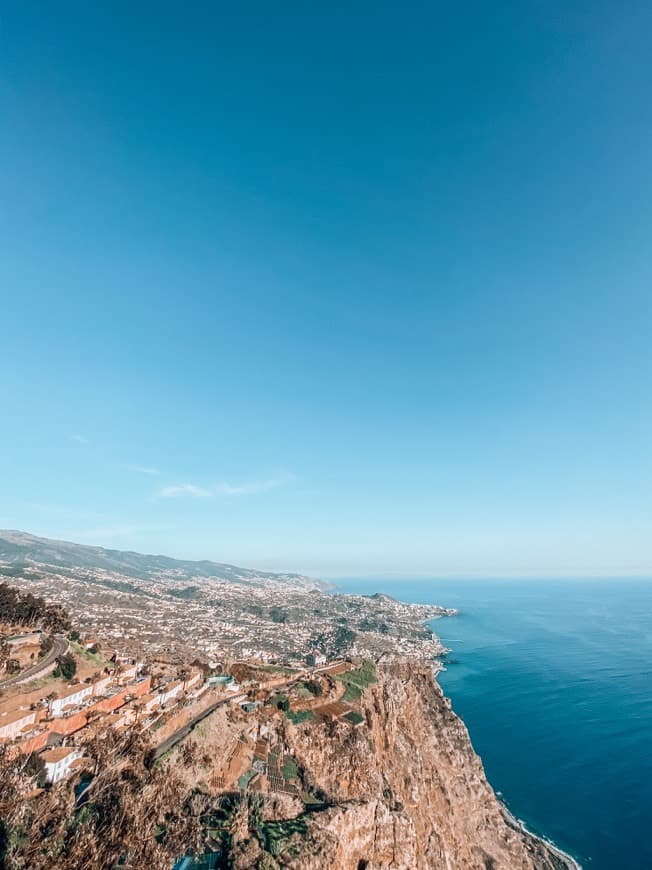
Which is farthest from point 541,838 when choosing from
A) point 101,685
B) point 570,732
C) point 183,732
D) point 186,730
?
point 101,685

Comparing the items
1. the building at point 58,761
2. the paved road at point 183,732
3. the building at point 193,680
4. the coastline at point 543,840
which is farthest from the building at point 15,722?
the coastline at point 543,840

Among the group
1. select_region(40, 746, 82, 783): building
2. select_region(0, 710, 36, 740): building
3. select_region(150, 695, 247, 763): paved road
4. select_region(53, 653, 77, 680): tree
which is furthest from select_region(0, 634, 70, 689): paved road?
select_region(150, 695, 247, 763): paved road

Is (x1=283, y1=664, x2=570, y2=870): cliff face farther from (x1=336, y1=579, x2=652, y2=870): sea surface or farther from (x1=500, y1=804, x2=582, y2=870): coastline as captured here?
(x1=336, y1=579, x2=652, y2=870): sea surface

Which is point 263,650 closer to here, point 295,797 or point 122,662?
point 122,662

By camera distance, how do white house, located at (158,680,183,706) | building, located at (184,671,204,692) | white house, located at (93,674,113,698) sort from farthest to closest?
building, located at (184,671,204,692), white house, located at (158,680,183,706), white house, located at (93,674,113,698)

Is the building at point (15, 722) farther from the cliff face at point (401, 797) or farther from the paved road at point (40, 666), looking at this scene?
the cliff face at point (401, 797)

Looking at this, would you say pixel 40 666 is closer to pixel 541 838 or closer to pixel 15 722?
pixel 15 722

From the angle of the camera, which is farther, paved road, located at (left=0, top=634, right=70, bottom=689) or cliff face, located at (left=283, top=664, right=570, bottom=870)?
paved road, located at (left=0, top=634, right=70, bottom=689)
